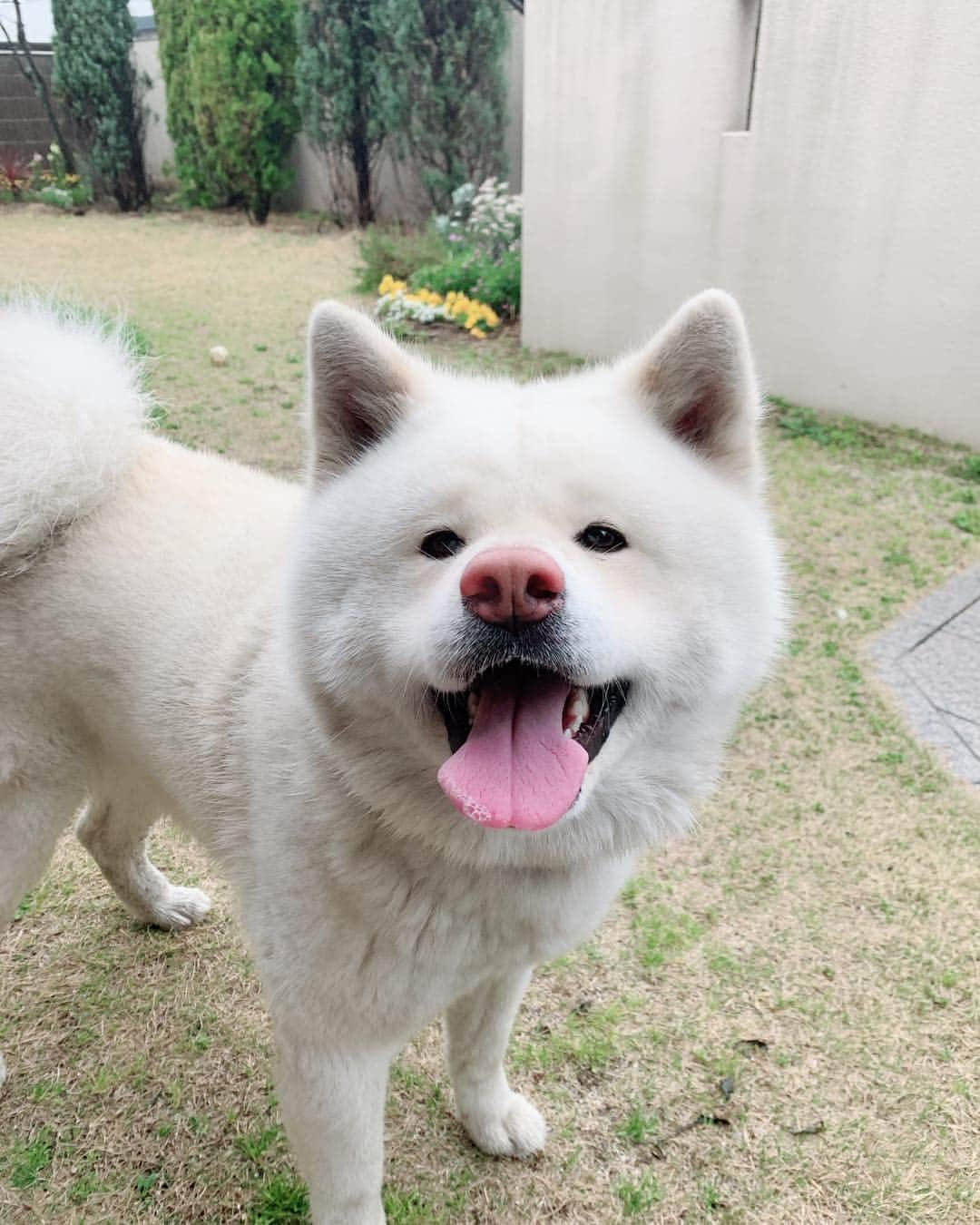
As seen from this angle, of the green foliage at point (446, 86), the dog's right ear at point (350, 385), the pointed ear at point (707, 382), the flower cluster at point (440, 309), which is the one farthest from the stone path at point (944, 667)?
the green foliage at point (446, 86)

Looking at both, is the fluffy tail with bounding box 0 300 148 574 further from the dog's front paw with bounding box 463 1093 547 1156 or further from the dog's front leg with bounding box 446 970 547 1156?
the dog's front paw with bounding box 463 1093 547 1156

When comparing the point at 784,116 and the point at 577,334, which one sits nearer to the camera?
the point at 784,116

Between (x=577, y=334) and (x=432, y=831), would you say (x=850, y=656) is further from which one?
(x=577, y=334)

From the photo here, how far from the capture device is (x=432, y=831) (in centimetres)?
137

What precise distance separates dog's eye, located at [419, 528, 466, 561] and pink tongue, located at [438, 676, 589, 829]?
19cm

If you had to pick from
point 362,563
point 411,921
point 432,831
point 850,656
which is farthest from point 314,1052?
point 850,656

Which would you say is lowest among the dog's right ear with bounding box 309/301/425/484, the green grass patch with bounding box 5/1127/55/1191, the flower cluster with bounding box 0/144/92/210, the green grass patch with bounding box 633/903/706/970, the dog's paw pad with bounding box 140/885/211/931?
the green grass patch with bounding box 633/903/706/970

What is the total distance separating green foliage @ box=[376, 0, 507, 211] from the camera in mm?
11156

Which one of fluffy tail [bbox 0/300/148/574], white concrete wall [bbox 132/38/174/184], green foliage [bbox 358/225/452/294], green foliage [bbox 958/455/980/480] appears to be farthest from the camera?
white concrete wall [bbox 132/38/174/184]

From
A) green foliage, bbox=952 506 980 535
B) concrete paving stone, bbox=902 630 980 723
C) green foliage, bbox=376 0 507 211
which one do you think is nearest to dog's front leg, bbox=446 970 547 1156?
concrete paving stone, bbox=902 630 980 723

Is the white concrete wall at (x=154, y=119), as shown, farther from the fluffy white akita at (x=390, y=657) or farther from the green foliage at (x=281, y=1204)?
the green foliage at (x=281, y=1204)

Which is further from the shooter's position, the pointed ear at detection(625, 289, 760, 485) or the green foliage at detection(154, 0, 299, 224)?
the green foliage at detection(154, 0, 299, 224)

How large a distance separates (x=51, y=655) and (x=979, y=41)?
5.51 meters

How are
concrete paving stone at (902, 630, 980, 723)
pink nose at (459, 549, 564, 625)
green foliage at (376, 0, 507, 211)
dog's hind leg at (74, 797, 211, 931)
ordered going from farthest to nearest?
1. green foliage at (376, 0, 507, 211)
2. concrete paving stone at (902, 630, 980, 723)
3. dog's hind leg at (74, 797, 211, 931)
4. pink nose at (459, 549, 564, 625)
